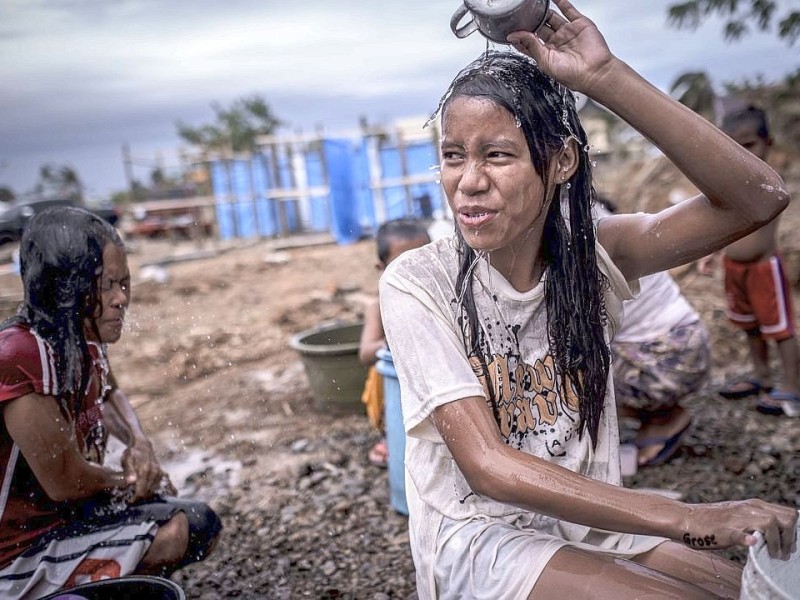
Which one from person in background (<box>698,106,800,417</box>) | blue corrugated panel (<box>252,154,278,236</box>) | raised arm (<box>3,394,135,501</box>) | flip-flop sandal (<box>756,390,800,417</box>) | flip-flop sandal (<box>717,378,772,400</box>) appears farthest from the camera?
blue corrugated panel (<box>252,154,278,236</box>)

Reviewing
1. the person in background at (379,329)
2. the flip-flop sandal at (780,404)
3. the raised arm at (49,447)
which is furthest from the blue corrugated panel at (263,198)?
the raised arm at (49,447)

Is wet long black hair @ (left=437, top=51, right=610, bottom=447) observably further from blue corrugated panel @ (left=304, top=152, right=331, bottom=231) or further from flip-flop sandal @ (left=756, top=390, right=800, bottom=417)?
blue corrugated panel @ (left=304, top=152, right=331, bottom=231)

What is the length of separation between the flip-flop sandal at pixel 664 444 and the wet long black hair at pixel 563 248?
218 cm

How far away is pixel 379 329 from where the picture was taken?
423cm

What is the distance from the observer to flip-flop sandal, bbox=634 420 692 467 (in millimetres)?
3930

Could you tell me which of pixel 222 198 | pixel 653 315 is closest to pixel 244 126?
pixel 222 198

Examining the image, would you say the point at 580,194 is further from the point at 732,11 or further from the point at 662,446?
the point at 732,11

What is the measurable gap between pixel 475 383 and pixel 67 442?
139cm

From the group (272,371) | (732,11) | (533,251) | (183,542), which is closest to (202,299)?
(272,371)

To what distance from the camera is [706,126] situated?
1.74m

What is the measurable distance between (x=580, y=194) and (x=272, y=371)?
5.35 m

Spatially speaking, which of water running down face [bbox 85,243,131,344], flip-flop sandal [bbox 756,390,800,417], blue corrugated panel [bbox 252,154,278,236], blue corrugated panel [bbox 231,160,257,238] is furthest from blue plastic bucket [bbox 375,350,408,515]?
blue corrugated panel [bbox 231,160,257,238]

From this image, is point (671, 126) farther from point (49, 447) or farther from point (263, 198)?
point (263, 198)

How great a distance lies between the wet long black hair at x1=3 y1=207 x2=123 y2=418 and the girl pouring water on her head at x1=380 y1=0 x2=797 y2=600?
3.75 feet
